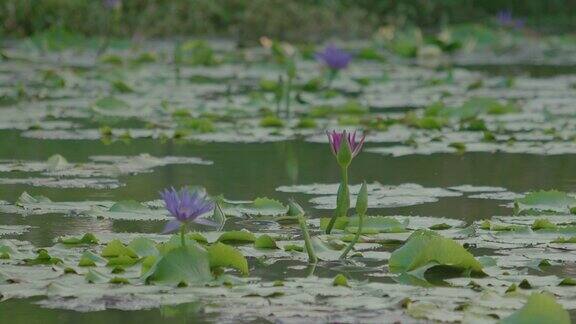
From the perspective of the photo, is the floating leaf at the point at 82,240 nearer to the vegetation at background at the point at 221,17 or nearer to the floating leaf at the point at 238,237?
the floating leaf at the point at 238,237

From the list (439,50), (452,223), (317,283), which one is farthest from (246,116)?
(439,50)

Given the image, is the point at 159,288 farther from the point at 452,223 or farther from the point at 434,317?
the point at 452,223

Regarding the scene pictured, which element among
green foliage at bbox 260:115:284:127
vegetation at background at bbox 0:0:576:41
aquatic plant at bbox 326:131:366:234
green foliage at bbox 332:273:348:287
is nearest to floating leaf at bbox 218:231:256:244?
aquatic plant at bbox 326:131:366:234

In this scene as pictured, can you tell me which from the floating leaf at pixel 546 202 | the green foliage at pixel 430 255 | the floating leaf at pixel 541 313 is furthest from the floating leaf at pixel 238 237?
the floating leaf at pixel 541 313

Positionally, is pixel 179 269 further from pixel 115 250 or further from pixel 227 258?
pixel 115 250

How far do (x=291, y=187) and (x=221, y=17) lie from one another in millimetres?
9237

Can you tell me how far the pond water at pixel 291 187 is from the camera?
306cm

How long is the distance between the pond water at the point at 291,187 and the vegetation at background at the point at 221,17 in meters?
3.58

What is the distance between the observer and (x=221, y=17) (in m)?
14.0

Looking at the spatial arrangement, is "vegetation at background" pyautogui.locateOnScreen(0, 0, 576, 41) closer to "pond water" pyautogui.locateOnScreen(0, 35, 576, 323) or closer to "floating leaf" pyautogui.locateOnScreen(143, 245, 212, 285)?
"pond water" pyautogui.locateOnScreen(0, 35, 576, 323)

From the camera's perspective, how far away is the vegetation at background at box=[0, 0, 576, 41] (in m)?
12.8

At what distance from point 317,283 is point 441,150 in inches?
111

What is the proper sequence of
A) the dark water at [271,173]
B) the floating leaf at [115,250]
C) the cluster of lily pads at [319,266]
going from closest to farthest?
the cluster of lily pads at [319,266] < the floating leaf at [115,250] < the dark water at [271,173]

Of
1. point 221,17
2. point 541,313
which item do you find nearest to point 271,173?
point 541,313
